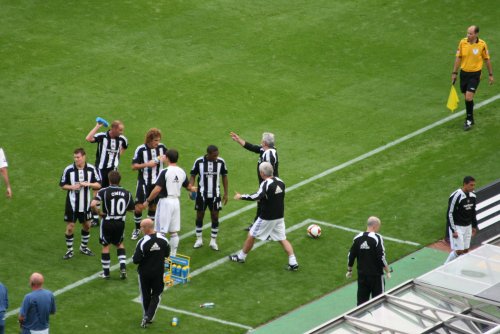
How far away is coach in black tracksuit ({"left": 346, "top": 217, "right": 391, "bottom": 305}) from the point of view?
1520 cm

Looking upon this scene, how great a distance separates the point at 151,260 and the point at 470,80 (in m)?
10.1

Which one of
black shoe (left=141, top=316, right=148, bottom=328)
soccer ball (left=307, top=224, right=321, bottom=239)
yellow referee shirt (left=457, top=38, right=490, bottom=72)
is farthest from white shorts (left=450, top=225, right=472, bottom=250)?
yellow referee shirt (left=457, top=38, right=490, bottom=72)

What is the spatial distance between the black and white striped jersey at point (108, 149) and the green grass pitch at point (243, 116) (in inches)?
50.7

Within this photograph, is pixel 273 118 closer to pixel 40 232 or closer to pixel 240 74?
pixel 240 74

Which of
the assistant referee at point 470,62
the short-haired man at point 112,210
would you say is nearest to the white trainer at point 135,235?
the short-haired man at point 112,210

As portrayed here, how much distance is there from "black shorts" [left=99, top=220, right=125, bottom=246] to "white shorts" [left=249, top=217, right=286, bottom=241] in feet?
7.25

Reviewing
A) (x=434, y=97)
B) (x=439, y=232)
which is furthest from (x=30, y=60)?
(x=439, y=232)

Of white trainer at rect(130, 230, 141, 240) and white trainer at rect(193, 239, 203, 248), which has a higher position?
white trainer at rect(130, 230, 141, 240)

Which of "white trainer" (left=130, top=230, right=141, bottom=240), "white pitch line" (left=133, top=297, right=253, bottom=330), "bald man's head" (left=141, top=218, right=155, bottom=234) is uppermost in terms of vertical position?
"bald man's head" (left=141, top=218, right=155, bottom=234)

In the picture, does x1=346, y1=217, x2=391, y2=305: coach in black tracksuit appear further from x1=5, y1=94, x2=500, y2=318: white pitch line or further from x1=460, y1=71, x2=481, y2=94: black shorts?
x1=460, y1=71, x2=481, y2=94: black shorts

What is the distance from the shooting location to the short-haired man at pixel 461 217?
55.9 ft

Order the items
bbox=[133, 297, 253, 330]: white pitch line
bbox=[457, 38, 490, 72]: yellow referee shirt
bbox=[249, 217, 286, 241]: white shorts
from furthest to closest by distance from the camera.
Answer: bbox=[457, 38, 490, 72]: yellow referee shirt → bbox=[249, 217, 286, 241]: white shorts → bbox=[133, 297, 253, 330]: white pitch line

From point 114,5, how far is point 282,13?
4.54 metres

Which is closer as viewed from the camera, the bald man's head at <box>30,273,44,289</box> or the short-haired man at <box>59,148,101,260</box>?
the bald man's head at <box>30,273,44,289</box>
